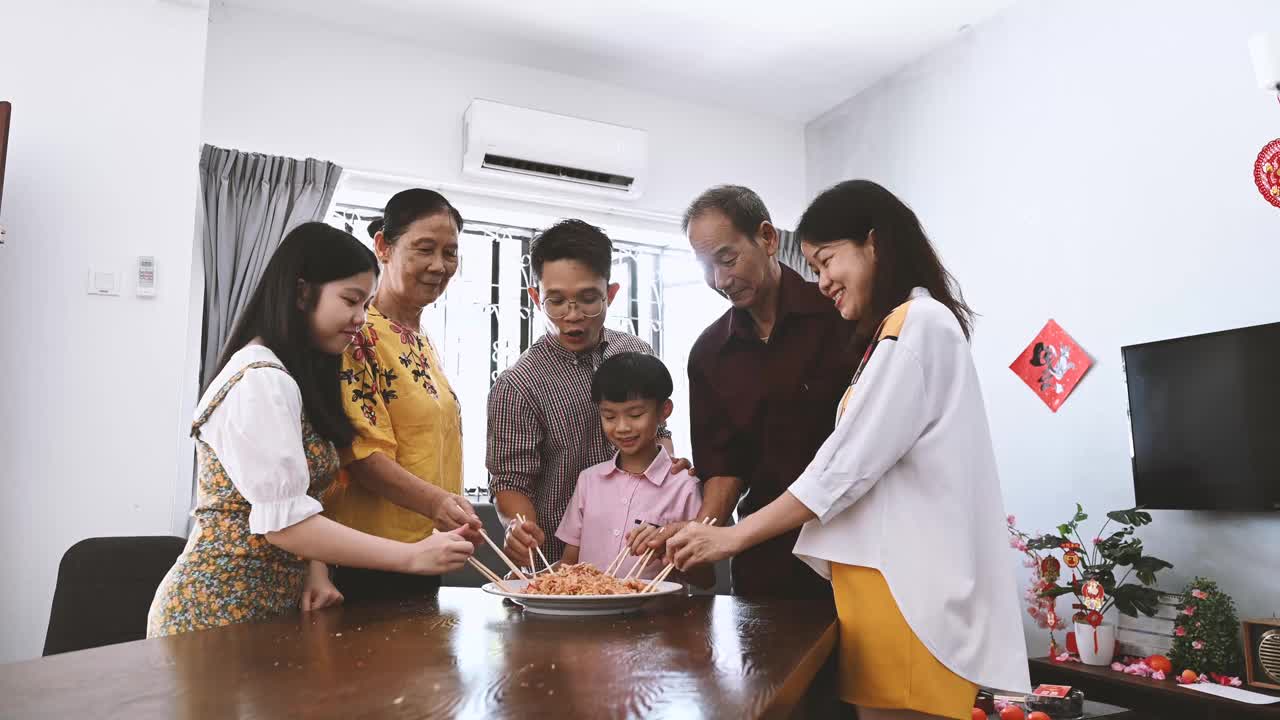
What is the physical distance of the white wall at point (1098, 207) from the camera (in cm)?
290

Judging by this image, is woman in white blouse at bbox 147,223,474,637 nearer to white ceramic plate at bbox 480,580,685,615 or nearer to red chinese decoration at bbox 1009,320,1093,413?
white ceramic plate at bbox 480,580,685,615

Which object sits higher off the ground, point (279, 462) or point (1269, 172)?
point (1269, 172)

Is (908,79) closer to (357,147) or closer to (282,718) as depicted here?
(357,147)

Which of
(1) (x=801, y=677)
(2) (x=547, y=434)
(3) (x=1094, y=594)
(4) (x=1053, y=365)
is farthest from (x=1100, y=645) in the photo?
(1) (x=801, y=677)

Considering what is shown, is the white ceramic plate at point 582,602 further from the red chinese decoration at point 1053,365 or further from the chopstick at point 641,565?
the red chinese decoration at point 1053,365

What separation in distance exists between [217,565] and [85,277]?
7.65 feet

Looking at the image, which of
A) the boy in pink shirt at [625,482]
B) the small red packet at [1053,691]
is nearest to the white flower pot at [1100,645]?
the small red packet at [1053,691]

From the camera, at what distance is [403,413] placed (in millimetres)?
1701

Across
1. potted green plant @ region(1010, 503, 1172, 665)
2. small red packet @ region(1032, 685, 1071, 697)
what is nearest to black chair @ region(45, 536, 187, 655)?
small red packet @ region(1032, 685, 1071, 697)

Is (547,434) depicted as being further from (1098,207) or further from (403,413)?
(1098,207)

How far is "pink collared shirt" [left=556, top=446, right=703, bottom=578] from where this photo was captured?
1.90m

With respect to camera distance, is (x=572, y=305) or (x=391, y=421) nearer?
(x=391, y=421)

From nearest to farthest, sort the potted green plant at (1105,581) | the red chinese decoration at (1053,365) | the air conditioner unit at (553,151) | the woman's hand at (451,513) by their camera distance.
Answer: the woman's hand at (451,513) → the potted green plant at (1105,581) → the red chinese decoration at (1053,365) → the air conditioner unit at (553,151)

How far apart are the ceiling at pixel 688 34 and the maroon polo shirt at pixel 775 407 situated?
89.3 inches
